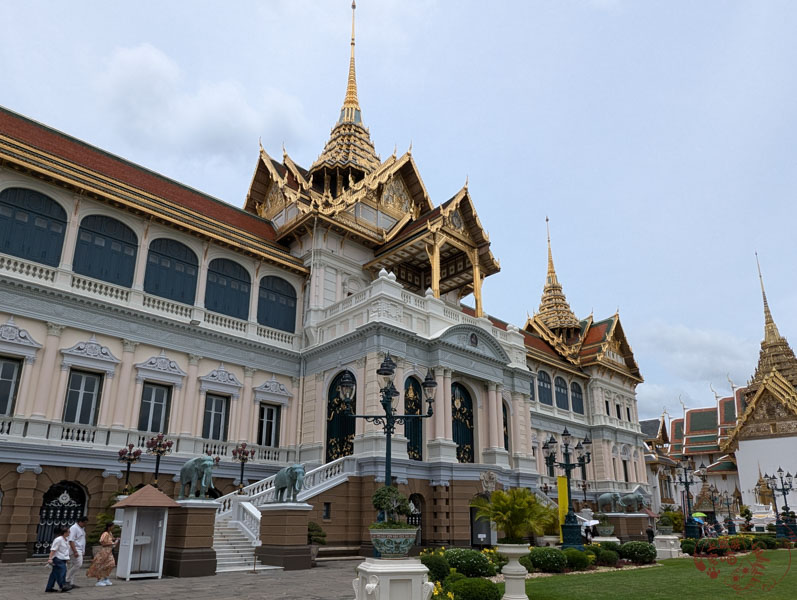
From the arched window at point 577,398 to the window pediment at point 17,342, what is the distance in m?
34.8

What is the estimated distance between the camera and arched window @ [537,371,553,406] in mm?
40612

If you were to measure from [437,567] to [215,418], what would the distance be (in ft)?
40.5

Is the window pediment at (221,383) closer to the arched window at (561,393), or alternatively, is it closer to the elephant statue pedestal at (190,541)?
the elephant statue pedestal at (190,541)

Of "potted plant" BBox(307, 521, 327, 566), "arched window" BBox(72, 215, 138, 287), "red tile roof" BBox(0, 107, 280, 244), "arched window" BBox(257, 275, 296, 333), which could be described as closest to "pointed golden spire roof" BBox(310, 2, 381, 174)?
"red tile roof" BBox(0, 107, 280, 244)

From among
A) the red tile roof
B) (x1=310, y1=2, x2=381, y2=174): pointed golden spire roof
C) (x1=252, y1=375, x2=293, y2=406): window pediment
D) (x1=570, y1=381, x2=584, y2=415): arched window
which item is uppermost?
(x1=310, y1=2, x2=381, y2=174): pointed golden spire roof

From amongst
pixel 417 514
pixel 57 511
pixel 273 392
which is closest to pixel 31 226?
pixel 57 511

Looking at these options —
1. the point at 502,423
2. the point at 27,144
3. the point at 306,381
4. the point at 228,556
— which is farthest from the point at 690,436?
the point at 27,144

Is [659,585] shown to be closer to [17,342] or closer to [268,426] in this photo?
[268,426]

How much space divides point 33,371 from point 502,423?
18.6 metres

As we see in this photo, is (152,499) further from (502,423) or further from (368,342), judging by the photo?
(502,423)

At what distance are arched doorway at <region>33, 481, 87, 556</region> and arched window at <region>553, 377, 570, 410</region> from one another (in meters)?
31.5

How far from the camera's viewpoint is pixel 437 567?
537 inches

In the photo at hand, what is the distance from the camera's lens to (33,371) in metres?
18.4

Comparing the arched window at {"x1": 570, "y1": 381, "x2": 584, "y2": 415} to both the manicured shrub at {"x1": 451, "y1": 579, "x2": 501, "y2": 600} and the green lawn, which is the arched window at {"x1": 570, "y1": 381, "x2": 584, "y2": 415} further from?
the manicured shrub at {"x1": 451, "y1": 579, "x2": 501, "y2": 600}
